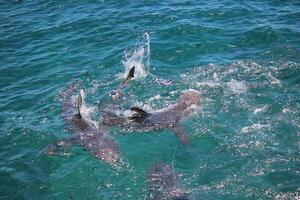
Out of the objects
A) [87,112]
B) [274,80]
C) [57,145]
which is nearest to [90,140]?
[57,145]

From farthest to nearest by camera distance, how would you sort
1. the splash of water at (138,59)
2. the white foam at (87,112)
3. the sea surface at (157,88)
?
the splash of water at (138,59) < the white foam at (87,112) < the sea surface at (157,88)

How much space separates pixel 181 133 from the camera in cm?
1443

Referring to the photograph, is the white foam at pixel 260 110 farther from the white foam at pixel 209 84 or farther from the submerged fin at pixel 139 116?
the submerged fin at pixel 139 116

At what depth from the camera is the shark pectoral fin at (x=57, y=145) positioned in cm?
1408

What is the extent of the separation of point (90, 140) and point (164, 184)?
3.52 meters

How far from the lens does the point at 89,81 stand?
59.7 ft

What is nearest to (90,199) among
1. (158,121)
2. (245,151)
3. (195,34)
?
(158,121)

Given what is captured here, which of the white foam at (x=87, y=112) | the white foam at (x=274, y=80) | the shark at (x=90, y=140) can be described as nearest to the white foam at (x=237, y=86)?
the white foam at (x=274, y=80)

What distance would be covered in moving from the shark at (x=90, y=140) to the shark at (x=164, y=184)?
1.36m

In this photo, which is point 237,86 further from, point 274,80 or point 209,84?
point 274,80

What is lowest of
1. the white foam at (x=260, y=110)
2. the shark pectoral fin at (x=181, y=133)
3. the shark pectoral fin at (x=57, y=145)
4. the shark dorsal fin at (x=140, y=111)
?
the shark pectoral fin at (x=57, y=145)

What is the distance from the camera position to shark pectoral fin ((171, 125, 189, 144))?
1412cm

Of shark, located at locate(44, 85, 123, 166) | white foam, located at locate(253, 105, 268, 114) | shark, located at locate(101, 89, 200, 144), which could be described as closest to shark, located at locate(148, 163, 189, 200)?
shark, located at locate(44, 85, 123, 166)

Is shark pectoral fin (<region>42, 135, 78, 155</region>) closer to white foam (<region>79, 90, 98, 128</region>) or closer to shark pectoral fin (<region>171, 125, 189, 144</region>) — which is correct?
white foam (<region>79, 90, 98, 128</region>)
